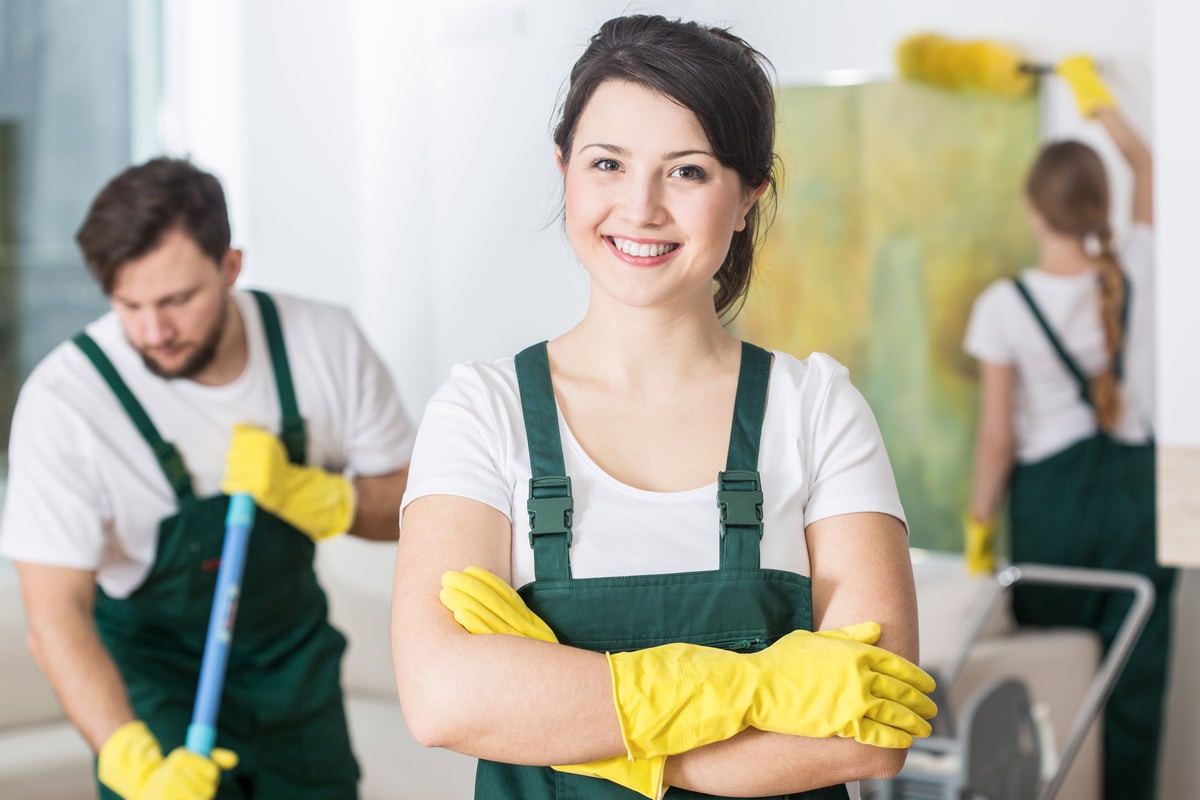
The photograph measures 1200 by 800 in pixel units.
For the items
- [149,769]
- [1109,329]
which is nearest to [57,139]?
[149,769]

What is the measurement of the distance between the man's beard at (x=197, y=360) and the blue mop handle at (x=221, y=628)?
0.21 m

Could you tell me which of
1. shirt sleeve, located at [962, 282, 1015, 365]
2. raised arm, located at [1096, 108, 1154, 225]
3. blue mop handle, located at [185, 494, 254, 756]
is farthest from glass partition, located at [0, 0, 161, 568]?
raised arm, located at [1096, 108, 1154, 225]

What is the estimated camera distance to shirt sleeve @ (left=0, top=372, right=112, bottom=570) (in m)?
1.92

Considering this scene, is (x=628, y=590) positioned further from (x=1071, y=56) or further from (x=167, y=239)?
(x=1071, y=56)

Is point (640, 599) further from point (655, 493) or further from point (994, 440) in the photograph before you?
point (994, 440)

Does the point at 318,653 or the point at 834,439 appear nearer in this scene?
the point at 834,439

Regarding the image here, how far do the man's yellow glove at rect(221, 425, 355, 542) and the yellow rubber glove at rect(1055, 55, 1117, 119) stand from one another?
2.21 meters

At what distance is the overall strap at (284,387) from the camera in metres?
2.14

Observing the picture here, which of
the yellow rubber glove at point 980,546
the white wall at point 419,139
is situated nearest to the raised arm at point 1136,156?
the white wall at point 419,139

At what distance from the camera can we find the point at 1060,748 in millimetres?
3203

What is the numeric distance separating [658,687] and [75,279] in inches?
134

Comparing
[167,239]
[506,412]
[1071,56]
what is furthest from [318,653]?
[1071,56]

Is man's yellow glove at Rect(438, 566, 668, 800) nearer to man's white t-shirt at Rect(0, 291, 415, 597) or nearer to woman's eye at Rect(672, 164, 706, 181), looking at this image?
woman's eye at Rect(672, 164, 706, 181)

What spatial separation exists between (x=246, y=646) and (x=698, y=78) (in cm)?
132
